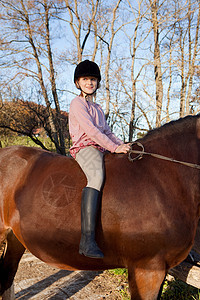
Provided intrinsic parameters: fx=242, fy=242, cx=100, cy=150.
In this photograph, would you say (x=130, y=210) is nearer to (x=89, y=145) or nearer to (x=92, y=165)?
(x=92, y=165)

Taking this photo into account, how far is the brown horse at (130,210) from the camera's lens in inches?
78.5

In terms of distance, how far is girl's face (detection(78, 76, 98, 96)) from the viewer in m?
2.53

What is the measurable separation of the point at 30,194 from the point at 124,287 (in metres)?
2.28

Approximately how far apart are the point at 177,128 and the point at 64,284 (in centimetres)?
296

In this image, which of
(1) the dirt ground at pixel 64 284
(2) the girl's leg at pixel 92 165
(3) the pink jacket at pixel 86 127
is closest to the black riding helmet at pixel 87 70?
(3) the pink jacket at pixel 86 127

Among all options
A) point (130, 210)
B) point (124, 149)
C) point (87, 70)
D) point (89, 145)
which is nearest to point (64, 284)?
point (130, 210)

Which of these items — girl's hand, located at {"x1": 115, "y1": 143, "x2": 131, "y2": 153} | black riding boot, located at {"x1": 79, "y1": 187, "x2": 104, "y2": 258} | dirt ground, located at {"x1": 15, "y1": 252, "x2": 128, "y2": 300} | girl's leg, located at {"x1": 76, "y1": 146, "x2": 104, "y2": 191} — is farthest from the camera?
dirt ground, located at {"x1": 15, "y1": 252, "x2": 128, "y2": 300}

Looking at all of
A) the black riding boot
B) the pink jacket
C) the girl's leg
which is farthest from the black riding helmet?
the black riding boot

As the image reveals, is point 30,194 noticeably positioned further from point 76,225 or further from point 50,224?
point 76,225

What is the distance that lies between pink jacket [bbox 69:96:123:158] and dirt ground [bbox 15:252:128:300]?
2245 mm

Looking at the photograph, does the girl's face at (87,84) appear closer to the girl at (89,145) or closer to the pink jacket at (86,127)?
the girl at (89,145)

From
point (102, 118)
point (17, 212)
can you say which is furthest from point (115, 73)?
point (17, 212)

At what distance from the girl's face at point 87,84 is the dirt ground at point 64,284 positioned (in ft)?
9.04

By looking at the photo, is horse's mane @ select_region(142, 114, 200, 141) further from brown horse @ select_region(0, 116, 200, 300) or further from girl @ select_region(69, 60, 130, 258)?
girl @ select_region(69, 60, 130, 258)
